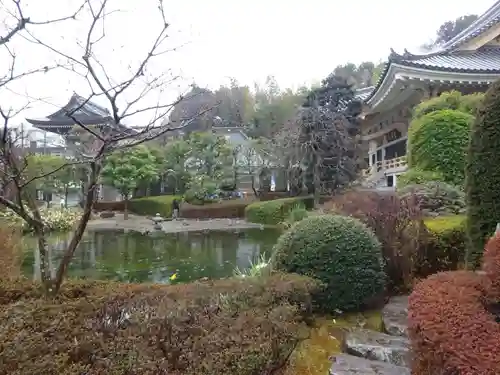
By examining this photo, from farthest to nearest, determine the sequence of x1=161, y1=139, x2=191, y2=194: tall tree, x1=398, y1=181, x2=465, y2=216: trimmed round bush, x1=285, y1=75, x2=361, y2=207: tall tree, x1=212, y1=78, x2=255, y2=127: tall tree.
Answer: x1=212, y1=78, x2=255, y2=127: tall tree < x1=161, y1=139, x2=191, y2=194: tall tree < x1=285, y1=75, x2=361, y2=207: tall tree < x1=398, y1=181, x2=465, y2=216: trimmed round bush

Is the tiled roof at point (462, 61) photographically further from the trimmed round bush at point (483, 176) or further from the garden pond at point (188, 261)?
the trimmed round bush at point (483, 176)

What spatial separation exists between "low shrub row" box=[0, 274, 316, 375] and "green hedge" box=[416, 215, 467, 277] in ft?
10.1

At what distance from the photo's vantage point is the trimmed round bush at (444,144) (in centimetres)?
829

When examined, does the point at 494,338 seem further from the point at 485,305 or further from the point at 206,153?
the point at 206,153

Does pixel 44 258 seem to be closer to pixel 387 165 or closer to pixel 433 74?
pixel 433 74

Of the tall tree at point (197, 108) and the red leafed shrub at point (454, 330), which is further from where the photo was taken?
the tall tree at point (197, 108)

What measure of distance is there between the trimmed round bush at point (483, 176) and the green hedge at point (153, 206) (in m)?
20.0

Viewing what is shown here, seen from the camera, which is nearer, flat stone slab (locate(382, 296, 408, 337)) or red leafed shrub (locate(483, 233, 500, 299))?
red leafed shrub (locate(483, 233, 500, 299))

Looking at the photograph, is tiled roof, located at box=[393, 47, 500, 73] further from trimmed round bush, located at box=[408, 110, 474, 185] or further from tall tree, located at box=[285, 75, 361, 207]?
tall tree, located at box=[285, 75, 361, 207]

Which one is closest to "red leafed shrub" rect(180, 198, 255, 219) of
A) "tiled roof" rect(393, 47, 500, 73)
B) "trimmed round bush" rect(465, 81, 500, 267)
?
"tiled roof" rect(393, 47, 500, 73)

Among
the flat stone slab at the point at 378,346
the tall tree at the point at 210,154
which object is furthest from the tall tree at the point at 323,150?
the flat stone slab at the point at 378,346

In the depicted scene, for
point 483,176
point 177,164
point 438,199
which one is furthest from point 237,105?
point 483,176

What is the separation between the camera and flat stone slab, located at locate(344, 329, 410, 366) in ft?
10.5

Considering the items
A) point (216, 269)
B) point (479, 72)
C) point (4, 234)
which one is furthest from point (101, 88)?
point (479, 72)
